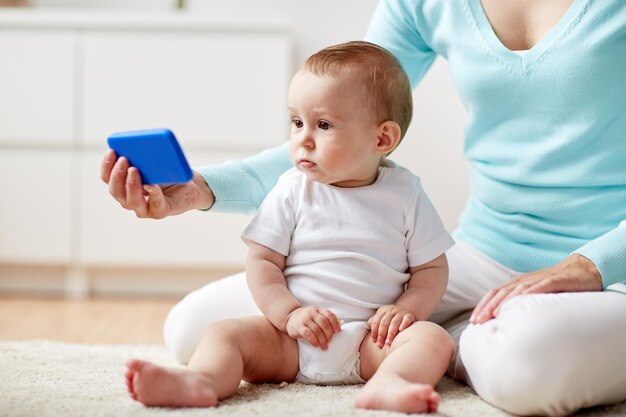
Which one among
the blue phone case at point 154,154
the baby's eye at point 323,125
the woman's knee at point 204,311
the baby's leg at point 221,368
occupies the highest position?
the baby's eye at point 323,125

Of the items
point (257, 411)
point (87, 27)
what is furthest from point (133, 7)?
point (257, 411)

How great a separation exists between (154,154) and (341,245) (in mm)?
293

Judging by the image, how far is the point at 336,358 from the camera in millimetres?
1129

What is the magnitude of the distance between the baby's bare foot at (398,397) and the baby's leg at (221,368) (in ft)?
0.54

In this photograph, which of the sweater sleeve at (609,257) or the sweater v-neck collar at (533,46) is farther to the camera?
the sweater v-neck collar at (533,46)

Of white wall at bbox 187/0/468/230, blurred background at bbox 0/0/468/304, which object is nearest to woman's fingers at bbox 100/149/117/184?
blurred background at bbox 0/0/468/304

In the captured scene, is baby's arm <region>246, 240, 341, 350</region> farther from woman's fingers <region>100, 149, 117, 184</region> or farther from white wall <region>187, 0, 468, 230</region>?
white wall <region>187, 0, 468, 230</region>

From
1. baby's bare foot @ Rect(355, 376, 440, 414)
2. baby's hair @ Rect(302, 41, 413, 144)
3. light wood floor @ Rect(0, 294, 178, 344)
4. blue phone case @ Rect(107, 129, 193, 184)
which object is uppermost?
baby's hair @ Rect(302, 41, 413, 144)

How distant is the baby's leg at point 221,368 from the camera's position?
0.96m

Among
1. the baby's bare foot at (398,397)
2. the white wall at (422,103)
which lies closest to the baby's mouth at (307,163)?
the baby's bare foot at (398,397)

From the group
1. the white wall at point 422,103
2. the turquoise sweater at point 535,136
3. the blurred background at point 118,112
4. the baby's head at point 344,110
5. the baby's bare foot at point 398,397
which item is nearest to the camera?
the baby's bare foot at point 398,397

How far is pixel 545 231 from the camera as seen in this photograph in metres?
1.33

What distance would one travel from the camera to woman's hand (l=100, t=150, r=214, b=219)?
105 centimetres

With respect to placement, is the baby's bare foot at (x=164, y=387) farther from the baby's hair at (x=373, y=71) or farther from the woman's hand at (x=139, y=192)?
the baby's hair at (x=373, y=71)
